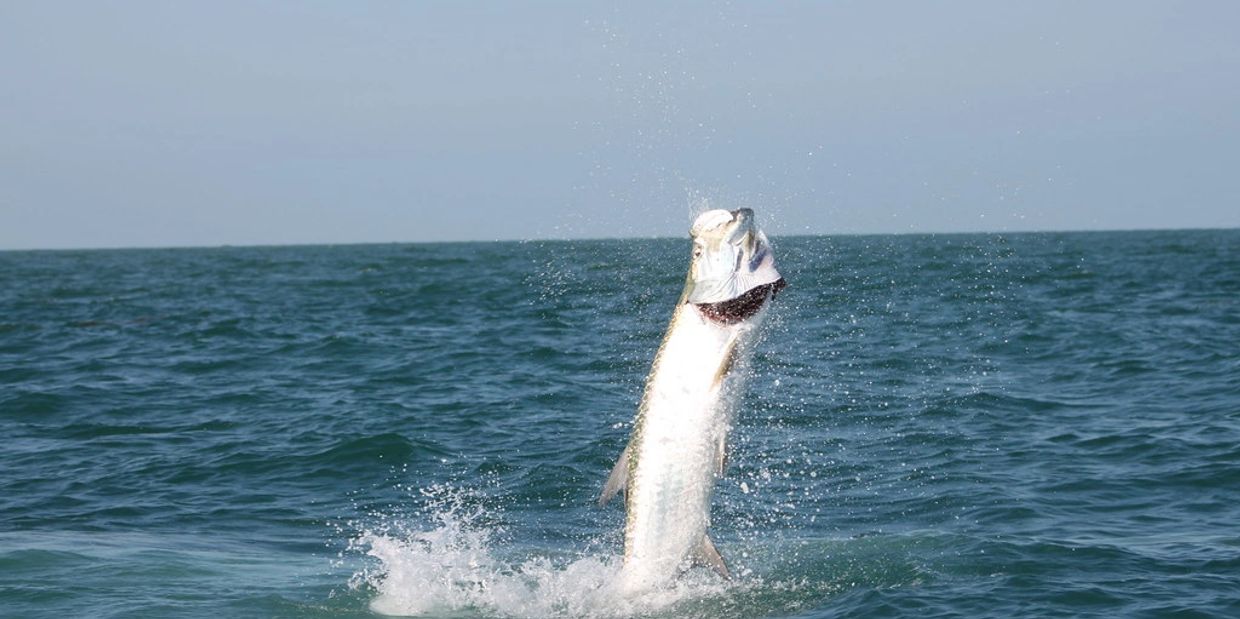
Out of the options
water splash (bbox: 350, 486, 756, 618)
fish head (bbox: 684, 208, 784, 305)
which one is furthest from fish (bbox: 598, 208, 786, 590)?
water splash (bbox: 350, 486, 756, 618)

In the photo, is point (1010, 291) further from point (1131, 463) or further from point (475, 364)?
point (1131, 463)

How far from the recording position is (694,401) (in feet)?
27.5

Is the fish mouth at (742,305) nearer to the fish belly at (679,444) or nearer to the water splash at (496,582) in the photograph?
the fish belly at (679,444)

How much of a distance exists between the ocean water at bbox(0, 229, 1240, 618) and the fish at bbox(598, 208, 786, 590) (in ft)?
2.22

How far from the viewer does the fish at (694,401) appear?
783 cm

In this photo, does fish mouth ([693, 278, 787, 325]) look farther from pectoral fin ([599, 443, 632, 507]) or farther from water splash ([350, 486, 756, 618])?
water splash ([350, 486, 756, 618])

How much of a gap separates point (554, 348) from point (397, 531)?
13590 mm

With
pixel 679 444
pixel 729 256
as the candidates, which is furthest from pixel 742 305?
pixel 679 444

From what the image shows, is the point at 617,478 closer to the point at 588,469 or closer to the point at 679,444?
the point at 679,444

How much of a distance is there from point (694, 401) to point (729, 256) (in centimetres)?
105

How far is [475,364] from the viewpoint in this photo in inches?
990

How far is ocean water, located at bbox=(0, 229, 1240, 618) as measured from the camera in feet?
34.7

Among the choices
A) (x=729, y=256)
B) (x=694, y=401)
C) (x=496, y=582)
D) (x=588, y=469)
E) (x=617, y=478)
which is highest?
(x=729, y=256)

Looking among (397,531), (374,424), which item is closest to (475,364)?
(374,424)
